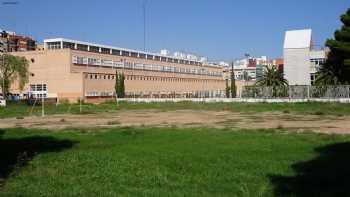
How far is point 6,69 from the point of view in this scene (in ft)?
233

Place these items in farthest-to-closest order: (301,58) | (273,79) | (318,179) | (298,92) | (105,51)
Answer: (105,51)
(273,79)
(301,58)
(298,92)
(318,179)

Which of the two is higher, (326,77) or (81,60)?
(81,60)

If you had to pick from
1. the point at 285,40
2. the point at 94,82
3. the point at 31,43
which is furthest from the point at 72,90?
the point at 31,43

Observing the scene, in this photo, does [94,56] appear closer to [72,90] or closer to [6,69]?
[72,90]

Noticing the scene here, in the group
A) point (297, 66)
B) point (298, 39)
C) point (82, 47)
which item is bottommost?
point (297, 66)

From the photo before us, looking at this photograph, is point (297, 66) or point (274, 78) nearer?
point (297, 66)

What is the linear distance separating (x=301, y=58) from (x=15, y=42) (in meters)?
77.0

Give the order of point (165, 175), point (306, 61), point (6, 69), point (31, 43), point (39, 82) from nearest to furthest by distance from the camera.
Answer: point (165, 175) → point (306, 61) → point (6, 69) → point (39, 82) → point (31, 43)

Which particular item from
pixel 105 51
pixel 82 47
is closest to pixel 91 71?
pixel 82 47

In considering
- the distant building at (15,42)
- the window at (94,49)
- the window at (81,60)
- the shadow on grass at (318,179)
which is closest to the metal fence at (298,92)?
the window at (81,60)

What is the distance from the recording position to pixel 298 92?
56344 mm

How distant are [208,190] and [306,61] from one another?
5651 cm

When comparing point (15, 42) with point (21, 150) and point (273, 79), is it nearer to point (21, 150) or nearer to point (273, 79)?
point (273, 79)

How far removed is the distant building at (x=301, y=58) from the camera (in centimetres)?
6128
